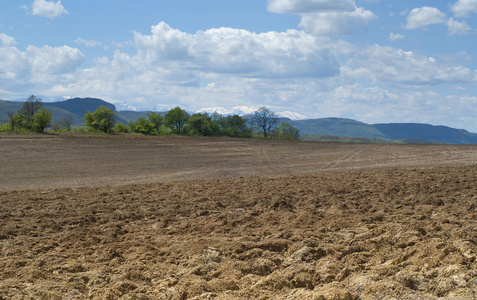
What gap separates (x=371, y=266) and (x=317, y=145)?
140 ft

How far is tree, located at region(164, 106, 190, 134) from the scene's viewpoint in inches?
2739

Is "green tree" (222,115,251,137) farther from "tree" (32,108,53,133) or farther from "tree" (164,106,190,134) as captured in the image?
"tree" (32,108,53,133)

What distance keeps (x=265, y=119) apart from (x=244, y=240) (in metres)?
92.3

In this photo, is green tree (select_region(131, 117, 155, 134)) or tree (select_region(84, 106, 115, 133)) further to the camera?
green tree (select_region(131, 117, 155, 134))

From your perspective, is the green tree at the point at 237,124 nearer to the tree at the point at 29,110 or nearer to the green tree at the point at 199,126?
the green tree at the point at 199,126

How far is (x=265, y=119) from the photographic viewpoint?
101375 mm

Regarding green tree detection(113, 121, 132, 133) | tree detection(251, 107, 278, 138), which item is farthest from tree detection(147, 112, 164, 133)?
tree detection(251, 107, 278, 138)

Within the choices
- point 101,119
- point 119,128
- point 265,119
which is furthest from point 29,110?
point 265,119

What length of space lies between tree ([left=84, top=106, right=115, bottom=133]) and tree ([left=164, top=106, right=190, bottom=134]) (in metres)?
16.2

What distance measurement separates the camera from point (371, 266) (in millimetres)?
7254

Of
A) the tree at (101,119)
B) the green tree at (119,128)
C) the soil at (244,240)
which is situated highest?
the tree at (101,119)

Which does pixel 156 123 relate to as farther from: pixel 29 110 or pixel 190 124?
pixel 29 110

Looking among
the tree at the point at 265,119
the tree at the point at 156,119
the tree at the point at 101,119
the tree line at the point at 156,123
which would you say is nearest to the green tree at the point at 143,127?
the tree line at the point at 156,123

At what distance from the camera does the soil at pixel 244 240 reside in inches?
263
